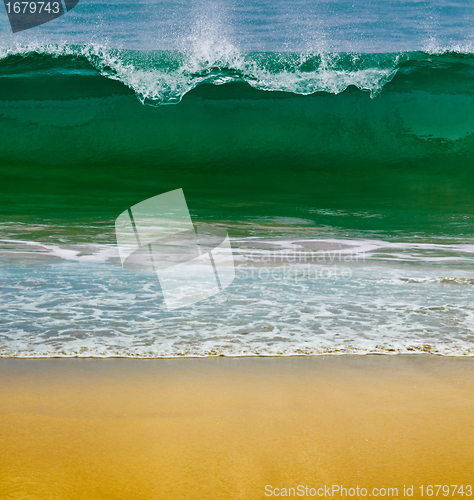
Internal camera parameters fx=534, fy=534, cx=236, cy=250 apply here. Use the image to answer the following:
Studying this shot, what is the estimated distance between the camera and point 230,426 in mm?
1511

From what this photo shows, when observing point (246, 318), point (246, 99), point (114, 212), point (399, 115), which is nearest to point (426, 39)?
point (399, 115)

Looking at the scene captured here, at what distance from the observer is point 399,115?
12.3 m

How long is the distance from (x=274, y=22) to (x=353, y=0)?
6.61 feet

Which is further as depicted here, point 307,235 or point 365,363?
point 307,235

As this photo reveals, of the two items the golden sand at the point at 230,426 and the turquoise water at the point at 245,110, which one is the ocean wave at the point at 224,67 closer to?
the turquoise water at the point at 245,110

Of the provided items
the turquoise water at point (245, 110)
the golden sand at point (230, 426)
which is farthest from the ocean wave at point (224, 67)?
the golden sand at point (230, 426)

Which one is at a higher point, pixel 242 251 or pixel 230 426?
pixel 230 426

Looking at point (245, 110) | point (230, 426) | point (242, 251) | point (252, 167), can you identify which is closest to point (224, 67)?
point (245, 110)

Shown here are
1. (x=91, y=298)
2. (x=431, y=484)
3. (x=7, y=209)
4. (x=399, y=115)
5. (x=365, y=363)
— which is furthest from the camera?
(x=399, y=115)

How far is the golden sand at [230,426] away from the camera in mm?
1247

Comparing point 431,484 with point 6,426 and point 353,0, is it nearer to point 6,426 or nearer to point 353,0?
point 6,426

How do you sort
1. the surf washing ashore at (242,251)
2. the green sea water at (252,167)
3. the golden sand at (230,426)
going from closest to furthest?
1. the golden sand at (230,426)
2. the surf washing ashore at (242,251)
3. the green sea water at (252,167)

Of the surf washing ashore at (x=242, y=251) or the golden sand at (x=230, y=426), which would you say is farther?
the surf washing ashore at (x=242, y=251)

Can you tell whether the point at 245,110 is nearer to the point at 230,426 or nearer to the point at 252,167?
the point at 252,167
